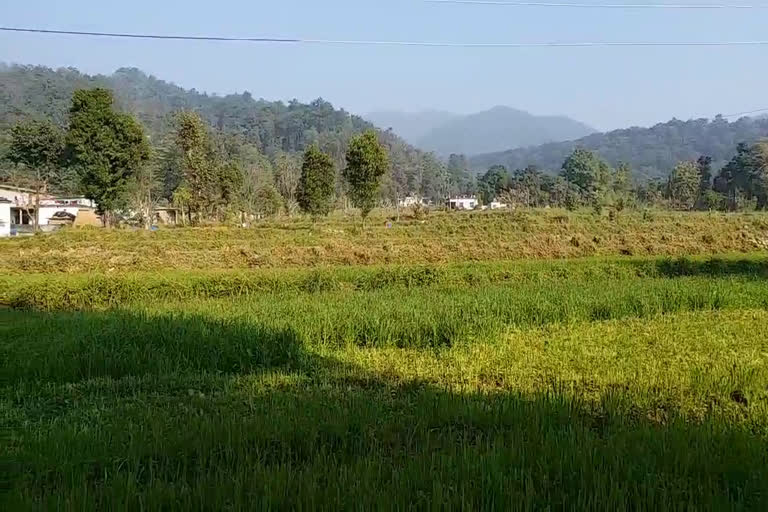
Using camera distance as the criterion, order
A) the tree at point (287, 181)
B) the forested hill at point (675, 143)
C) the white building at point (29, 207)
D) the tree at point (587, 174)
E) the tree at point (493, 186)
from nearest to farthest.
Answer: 1. the white building at point (29, 207)
2. the tree at point (287, 181)
3. the tree at point (587, 174)
4. the tree at point (493, 186)
5. the forested hill at point (675, 143)

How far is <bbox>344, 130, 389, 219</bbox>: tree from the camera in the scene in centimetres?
3344

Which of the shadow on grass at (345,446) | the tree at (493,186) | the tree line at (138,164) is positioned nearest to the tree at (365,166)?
the tree line at (138,164)

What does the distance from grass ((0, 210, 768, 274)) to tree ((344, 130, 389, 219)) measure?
3668 millimetres

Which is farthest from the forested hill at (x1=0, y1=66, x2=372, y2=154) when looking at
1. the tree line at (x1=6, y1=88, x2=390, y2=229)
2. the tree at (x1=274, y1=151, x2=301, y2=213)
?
the tree line at (x1=6, y1=88, x2=390, y2=229)

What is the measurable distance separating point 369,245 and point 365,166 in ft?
34.0

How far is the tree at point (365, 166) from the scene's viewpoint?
33438mm

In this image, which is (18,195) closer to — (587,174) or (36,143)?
(36,143)

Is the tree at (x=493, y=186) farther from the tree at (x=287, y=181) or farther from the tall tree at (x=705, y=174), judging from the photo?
the tree at (x=287, y=181)

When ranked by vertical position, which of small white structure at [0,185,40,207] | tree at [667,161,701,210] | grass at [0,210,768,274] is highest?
tree at [667,161,701,210]

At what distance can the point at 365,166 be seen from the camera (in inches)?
1316

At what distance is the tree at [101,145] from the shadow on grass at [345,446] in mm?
24052

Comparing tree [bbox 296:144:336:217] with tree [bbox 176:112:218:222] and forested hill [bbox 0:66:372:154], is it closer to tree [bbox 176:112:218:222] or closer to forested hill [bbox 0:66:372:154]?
tree [bbox 176:112:218:222]

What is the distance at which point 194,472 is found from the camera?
14.2 ft

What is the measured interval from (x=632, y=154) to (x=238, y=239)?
485ft
